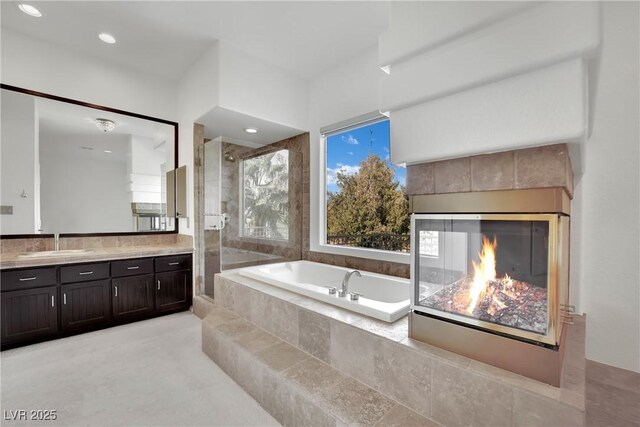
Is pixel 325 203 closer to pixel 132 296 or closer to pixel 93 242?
pixel 132 296

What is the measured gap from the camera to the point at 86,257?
2.87 m

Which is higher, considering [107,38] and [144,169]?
[107,38]

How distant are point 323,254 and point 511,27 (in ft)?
9.20

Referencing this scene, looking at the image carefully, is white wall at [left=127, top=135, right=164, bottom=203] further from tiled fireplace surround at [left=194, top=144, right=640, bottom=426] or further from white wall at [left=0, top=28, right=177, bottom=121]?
tiled fireplace surround at [left=194, top=144, right=640, bottom=426]

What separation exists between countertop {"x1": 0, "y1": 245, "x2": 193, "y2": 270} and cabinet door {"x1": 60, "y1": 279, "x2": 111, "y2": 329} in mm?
262

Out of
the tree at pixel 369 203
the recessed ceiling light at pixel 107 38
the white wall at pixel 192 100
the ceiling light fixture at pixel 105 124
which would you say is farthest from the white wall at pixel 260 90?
the ceiling light fixture at pixel 105 124

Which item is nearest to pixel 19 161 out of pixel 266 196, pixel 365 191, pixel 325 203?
pixel 266 196

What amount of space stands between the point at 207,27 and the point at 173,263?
2.68m

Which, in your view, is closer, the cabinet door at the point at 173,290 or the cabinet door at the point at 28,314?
the cabinet door at the point at 28,314

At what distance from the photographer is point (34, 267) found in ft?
8.59

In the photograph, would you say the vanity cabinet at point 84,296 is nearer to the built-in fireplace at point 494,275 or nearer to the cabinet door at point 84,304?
the cabinet door at point 84,304

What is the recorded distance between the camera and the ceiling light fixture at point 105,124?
3.40m

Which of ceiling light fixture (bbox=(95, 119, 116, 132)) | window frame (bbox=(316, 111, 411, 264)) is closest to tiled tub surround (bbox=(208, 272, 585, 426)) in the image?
window frame (bbox=(316, 111, 411, 264))

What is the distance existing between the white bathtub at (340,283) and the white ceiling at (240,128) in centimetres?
174
